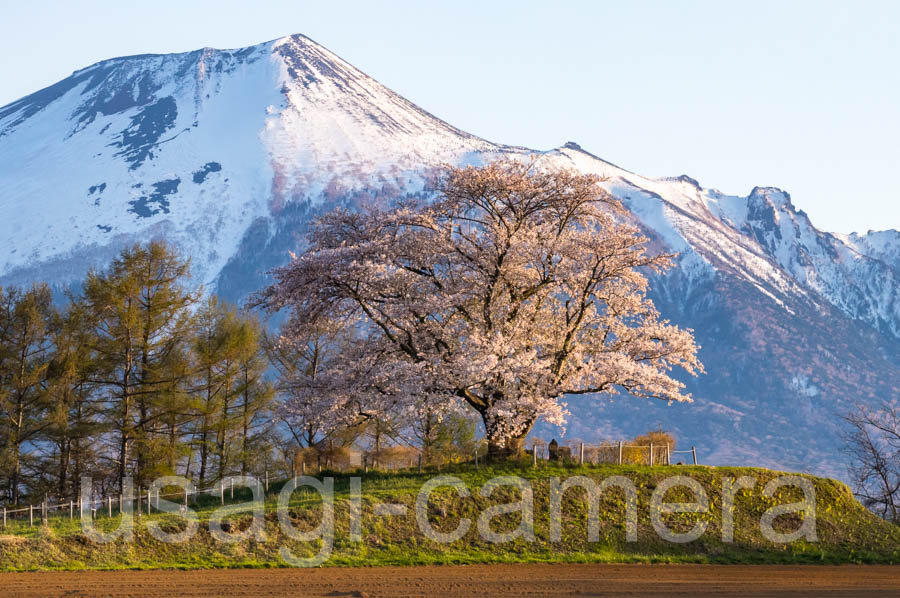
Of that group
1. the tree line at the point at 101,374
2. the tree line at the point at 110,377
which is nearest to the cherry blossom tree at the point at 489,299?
the tree line at the point at 110,377

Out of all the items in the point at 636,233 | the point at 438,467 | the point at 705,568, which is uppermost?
the point at 636,233

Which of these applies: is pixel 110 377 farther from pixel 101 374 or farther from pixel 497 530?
pixel 497 530

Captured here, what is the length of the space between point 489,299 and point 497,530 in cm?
1033

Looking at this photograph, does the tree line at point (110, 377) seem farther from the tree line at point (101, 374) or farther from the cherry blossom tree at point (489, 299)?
the cherry blossom tree at point (489, 299)

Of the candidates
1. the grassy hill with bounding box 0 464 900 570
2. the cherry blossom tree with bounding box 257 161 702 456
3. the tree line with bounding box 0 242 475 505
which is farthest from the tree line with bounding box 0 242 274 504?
the grassy hill with bounding box 0 464 900 570

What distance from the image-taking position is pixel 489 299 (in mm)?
44719

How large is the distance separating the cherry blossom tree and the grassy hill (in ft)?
11.0

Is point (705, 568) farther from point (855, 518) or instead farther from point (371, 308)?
point (371, 308)

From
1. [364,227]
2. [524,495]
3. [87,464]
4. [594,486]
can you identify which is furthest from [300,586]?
[87,464]

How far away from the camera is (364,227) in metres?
46.6

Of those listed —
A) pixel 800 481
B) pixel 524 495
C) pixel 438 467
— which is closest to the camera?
pixel 524 495

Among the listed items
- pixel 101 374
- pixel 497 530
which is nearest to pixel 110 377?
pixel 101 374

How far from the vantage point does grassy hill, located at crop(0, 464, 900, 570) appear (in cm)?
3547

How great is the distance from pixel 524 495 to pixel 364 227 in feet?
44.9
